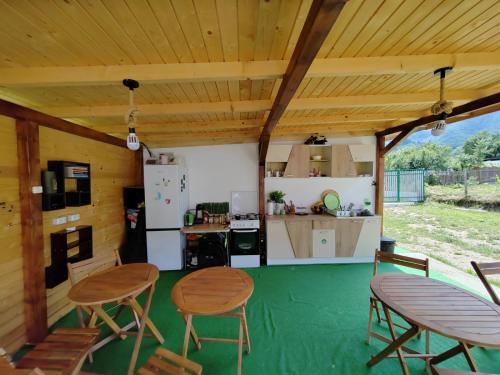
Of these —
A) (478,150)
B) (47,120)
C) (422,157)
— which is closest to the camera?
(47,120)

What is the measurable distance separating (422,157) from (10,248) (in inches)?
591

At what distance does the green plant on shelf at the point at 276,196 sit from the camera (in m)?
4.22

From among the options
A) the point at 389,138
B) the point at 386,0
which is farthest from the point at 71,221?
the point at 389,138

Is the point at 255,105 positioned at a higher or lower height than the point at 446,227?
higher

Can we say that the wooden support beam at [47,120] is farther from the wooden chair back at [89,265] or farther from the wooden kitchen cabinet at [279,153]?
the wooden kitchen cabinet at [279,153]

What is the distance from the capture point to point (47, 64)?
1.58m

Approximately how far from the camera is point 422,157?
11195 millimetres

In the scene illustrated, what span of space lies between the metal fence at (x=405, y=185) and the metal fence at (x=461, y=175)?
417 mm

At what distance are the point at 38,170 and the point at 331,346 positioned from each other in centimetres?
340

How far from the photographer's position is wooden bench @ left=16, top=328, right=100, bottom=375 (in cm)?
130

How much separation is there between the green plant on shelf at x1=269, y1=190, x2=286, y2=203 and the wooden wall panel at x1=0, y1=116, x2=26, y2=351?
3524 mm

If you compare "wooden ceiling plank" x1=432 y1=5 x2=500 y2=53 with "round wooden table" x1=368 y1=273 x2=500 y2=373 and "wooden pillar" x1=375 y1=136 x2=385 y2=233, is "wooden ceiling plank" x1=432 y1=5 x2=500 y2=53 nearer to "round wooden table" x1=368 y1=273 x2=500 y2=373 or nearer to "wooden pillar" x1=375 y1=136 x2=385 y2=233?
"round wooden table" x1=368 y1=273 x2=500 y2=373

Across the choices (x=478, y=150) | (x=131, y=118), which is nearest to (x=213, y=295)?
(x=131, y=118)

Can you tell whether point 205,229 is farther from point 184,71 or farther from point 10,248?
point 184,71
